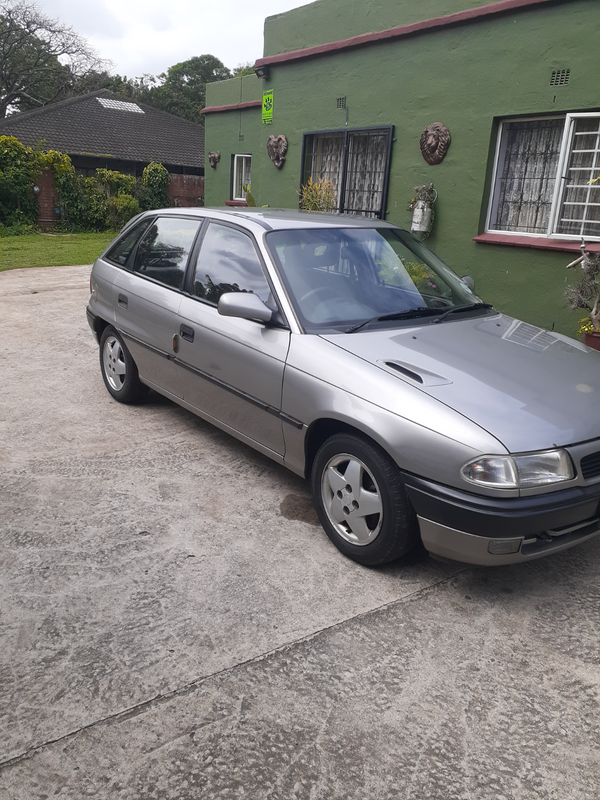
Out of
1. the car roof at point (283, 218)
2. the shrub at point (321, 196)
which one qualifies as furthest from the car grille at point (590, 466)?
the shrub at point (321, 196)

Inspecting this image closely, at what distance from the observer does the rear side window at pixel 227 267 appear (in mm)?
4102

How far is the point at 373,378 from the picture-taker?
3268mm

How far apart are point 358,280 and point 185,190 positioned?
23.9m

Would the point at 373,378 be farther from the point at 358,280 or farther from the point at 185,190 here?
the point at 185,190

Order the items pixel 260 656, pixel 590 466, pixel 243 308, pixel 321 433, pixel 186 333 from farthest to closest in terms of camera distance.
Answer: pixel 186 333 → pixel 243 308 → pixel 321 433 → pixel 590 466 → pixel 260 656

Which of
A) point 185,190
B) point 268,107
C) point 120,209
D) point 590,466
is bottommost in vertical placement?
point 590,466

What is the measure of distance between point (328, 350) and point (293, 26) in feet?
29.7

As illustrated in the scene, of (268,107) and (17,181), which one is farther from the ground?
(268,107)

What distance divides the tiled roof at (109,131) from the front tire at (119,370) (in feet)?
81.2

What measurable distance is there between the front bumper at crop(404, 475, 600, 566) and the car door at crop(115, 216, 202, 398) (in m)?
2.30

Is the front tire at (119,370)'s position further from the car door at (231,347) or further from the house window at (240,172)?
the house window at (240,172)

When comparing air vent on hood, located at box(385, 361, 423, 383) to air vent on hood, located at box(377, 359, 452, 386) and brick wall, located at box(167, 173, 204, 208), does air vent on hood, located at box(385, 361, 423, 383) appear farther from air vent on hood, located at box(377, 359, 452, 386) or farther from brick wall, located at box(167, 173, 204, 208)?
brick wall, located at box(167, 173, 204, 208)

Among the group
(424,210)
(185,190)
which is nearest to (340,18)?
(424,210)

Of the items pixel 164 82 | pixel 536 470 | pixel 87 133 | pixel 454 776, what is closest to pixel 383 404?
pixel 536 470
